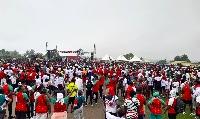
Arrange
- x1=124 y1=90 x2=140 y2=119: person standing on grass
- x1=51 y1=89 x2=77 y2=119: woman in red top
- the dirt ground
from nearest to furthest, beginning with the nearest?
x1=124 y1=90 x2=140 y2=119: person standing on grass
x1=51 y1=89 x2=77 y2=119: woman in red top
the dirt ground

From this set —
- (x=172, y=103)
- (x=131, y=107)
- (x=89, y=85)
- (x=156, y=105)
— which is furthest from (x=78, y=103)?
(x=89, y=85)

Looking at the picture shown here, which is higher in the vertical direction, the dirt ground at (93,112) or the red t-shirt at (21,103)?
the red t-shirt at (21,103)

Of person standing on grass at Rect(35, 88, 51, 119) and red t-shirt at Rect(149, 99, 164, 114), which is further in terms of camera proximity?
red t-shirt at Rect(149, 99, 164, 114)

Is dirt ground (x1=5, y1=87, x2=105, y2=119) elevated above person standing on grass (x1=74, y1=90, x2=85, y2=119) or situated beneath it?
situated beneath

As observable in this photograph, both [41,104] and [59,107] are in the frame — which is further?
[41,104]

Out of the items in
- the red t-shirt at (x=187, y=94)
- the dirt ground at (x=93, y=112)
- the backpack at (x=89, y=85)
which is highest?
the backpack at (x=89, y=85)

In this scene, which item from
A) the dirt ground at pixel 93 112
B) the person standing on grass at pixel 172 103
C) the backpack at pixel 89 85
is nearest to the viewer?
the person standing on grass at pixel 172 103

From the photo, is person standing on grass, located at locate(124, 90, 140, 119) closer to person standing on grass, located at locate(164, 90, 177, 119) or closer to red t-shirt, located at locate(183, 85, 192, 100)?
person standing on grass, located at locate(164, 90, 177, 119)

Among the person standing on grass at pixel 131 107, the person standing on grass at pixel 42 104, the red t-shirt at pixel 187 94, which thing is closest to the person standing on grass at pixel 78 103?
the person standing on grass at pixel 42 104

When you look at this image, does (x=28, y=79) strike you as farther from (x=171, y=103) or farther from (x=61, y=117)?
(x=171, y=103)

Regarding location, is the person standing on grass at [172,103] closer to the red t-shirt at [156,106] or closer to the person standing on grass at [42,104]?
the red t-shirt at [156,106]

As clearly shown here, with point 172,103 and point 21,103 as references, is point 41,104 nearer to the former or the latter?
point 21,103

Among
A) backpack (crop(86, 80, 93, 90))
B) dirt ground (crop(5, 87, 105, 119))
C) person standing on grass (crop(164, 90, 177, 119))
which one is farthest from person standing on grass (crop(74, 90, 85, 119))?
backpack (crop(86, 80, 93, 90))

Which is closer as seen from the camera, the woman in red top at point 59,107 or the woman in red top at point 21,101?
the woman in red top at point 59,107
